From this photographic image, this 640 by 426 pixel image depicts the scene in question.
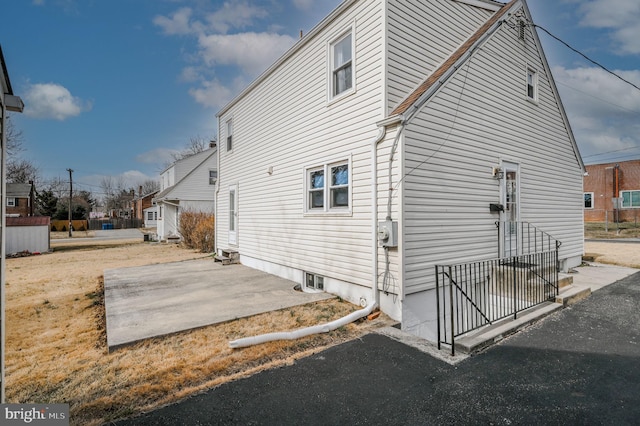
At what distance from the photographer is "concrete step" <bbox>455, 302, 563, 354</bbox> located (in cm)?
423

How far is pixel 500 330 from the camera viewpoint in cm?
477

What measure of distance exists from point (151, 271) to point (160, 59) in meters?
8.50

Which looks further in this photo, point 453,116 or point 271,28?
point 271,28

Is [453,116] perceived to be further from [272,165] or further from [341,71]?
[272,165]

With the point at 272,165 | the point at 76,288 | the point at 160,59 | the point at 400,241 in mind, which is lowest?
the point at 76,288

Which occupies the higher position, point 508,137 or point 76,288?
point 508,137

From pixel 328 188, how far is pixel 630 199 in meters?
33.8

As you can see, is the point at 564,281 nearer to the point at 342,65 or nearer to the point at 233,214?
the point at 342,65

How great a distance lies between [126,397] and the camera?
9.80 ft

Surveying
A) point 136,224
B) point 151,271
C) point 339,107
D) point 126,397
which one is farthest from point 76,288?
point 136,224

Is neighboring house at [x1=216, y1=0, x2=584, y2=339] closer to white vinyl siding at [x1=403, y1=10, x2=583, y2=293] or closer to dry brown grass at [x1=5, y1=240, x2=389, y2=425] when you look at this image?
white vinyl siding at [x1=403, y1=10, x2=583, y2=293]

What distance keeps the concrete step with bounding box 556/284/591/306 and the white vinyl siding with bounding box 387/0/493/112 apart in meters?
4.87

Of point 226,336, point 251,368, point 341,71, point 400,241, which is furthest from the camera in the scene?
point 341,71

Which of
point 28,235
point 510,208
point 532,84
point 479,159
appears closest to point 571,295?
point 510,208
